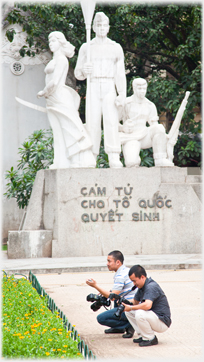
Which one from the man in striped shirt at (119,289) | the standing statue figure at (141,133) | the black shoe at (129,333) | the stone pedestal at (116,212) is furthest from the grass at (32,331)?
the standing statue figure at (141,133)

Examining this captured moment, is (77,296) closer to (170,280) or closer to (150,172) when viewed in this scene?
(170,280)

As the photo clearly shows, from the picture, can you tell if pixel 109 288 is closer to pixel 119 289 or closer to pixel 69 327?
pixel 119 289

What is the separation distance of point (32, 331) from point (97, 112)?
7.68 meters

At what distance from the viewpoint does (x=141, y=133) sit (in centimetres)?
1193

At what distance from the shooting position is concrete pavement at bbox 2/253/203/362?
466 centimetres

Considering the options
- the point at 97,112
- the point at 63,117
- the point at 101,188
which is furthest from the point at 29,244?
the point at 97,112

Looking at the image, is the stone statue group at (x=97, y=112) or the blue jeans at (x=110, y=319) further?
the stone statue group at (x=97, y=112)

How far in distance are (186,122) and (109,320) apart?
504 inches

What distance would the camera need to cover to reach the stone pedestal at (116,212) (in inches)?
432

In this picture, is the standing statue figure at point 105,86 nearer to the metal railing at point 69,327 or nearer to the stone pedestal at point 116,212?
the stone pedestal at point 116,212

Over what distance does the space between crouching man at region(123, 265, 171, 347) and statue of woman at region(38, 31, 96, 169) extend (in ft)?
22.1

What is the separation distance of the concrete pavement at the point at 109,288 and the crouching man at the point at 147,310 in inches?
4.8

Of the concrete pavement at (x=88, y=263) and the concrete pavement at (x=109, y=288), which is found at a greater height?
the concrete pavement at (x=88, y=263)

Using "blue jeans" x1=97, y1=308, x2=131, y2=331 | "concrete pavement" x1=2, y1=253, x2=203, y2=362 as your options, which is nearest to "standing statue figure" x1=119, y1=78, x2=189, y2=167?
"concrete pavement" x1=2, y1=253, x2=203, y2=362
